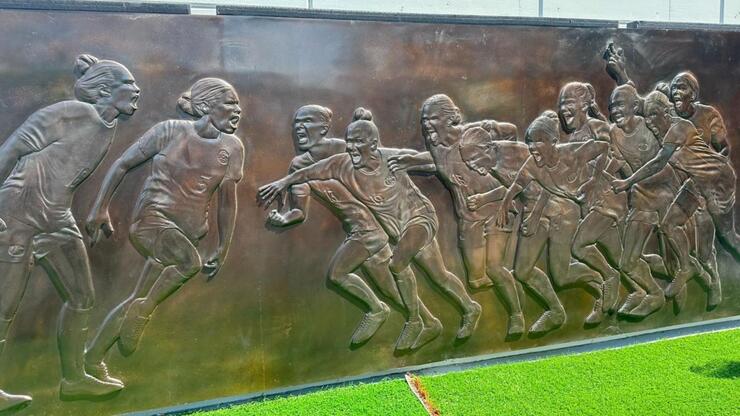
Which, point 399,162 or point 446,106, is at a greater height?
point 446,106

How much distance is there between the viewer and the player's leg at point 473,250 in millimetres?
4281

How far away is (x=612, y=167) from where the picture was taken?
4.63m

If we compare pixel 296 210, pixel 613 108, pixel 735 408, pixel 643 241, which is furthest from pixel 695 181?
pixel 296 210

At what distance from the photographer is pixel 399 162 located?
13.4 ft

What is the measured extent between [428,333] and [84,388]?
95.3 inches

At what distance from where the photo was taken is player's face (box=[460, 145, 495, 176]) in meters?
4.23

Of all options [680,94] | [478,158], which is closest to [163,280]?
[478,158]

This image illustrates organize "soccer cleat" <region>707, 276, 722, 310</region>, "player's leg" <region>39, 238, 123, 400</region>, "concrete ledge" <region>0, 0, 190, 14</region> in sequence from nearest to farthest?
"concrete ledge" <region>0, 0, 190, 14</region>, "player's leg" <region>39, 238, 123, 400</region>, "soccer cleat" <region>707, 276, 722, 310</region>

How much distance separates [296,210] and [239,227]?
1.34 ft

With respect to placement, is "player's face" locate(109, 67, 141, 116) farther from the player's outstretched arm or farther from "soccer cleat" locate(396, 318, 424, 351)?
"soccer cleat" locate(396, 318, 424, 351)

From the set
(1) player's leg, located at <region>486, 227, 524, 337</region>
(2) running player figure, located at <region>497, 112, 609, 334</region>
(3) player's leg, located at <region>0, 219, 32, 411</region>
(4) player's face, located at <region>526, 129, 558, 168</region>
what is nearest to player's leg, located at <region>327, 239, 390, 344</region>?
(1) player's leg, located at <region>486, 227, 524, 337</region>

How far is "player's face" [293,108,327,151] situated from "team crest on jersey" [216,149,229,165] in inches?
18.8

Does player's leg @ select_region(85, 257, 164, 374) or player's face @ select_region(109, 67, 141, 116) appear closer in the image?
player's face @ select_region(109, 67, 141, 116)

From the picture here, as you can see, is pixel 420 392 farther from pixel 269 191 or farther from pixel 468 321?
pixel 269 191
